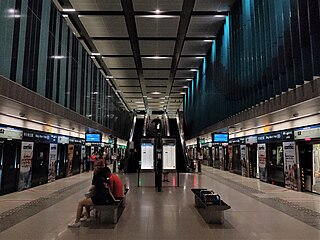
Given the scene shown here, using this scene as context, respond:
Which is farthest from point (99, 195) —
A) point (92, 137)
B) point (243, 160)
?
point (243, 160)

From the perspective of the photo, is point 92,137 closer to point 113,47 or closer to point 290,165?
point 113,47

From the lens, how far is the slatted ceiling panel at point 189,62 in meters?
21.0

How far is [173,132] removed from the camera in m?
25.6

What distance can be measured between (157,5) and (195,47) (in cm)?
618

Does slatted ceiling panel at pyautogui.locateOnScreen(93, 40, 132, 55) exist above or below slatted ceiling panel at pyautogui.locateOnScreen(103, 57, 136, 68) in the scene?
below

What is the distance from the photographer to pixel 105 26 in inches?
596

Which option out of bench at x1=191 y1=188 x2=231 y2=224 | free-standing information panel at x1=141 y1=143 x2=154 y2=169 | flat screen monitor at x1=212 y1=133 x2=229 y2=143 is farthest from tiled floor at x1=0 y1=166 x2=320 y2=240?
flat screen monitor at x1=212 y1=133 x2=229 y2=143

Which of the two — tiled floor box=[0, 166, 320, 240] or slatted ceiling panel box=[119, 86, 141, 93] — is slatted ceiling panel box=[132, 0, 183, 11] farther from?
slatted ceiling panel box=[119, 86, 141, 93]

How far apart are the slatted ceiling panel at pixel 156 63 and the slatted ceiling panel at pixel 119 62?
0.98 meters

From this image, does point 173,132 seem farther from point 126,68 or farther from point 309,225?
point 309,225

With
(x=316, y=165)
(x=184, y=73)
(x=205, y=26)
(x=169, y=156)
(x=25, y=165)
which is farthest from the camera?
(x=184, y=73)

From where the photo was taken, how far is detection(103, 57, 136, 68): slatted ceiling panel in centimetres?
2053

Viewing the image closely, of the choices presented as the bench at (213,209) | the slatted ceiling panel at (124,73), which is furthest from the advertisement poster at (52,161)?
the slatted ceiling panel at (124,73)

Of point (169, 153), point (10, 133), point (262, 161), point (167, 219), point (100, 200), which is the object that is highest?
point (10, 133)
